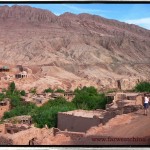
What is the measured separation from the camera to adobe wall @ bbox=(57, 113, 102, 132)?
10.4 metres

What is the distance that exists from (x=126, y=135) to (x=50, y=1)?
7.85ft

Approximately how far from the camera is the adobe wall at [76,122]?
10.4m

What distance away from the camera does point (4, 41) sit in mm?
64125

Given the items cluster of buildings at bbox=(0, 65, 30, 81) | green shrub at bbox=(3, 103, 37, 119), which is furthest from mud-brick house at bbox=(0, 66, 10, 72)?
green shrub at bbox=(3, 103, 37, 119)

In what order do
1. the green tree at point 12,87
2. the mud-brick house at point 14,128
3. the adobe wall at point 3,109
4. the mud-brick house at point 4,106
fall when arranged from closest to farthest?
the mud-brick house at point 14,128
the adobe wall at point 3,109
the mud-brick house at point 4,106
the green tree at point 12,87

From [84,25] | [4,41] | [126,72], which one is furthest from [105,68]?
[84,25]

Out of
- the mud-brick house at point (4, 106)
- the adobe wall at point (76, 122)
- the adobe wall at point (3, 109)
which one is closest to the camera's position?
the adobe wall at point (76, 122)

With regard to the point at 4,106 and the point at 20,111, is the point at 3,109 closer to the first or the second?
the point at 4,106

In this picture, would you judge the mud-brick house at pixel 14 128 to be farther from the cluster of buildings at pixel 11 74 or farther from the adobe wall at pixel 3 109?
the cluster of buildings at pixel 11 74

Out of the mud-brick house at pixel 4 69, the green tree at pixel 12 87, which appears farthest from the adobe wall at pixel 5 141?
the mud-brick house at pixel 4 69

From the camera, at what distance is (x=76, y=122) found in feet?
35.4

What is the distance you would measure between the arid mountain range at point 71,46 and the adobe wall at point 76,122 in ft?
74.2

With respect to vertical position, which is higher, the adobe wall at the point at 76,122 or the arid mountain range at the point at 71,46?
the arid mountain range at the point at 71,46

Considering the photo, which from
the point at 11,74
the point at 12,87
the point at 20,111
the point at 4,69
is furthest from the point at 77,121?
the point at 4,69
